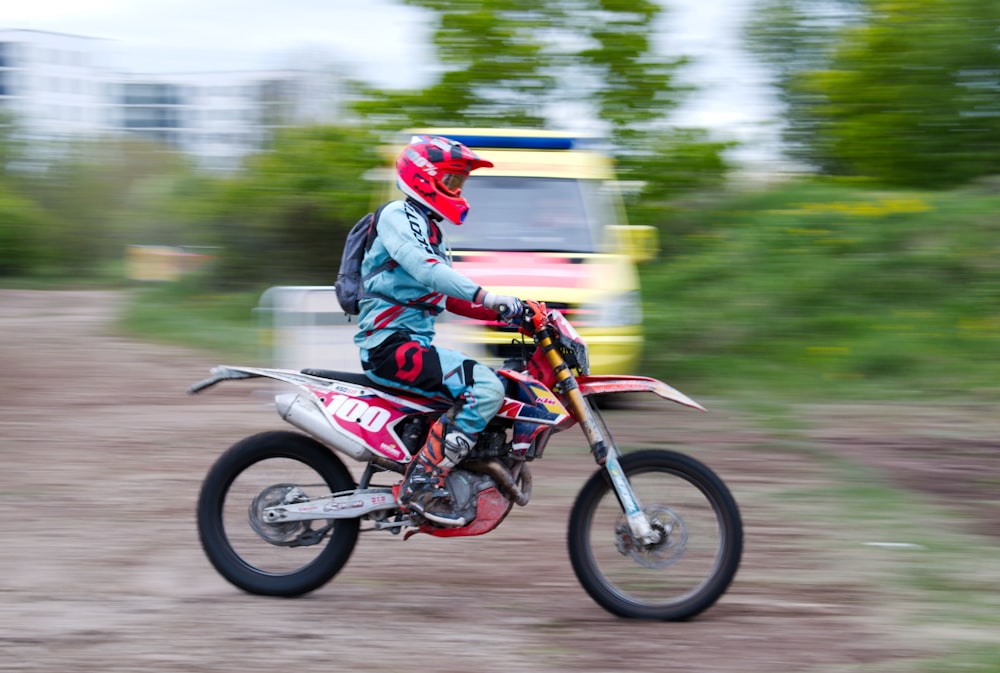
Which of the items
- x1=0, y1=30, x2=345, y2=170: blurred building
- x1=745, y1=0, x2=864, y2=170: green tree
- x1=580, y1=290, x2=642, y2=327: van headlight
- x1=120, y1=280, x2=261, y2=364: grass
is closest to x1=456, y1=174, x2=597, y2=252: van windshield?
x1=580, y1=290, x2=642, y2=327: van headlight

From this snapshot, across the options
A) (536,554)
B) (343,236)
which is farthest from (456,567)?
(343,236)

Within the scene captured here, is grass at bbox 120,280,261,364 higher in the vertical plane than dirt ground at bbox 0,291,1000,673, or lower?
lower

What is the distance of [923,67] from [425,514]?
1137cm

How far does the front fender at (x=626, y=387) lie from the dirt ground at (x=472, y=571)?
3.10 ft

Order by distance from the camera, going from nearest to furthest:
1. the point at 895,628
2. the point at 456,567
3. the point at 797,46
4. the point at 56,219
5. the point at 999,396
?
the point at 895,628, the point at 456,567, the point at 999,396, the point at 797,46, the point at 56,219

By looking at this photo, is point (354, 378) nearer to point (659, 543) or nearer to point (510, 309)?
point (510, 309)

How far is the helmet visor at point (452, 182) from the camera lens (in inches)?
207

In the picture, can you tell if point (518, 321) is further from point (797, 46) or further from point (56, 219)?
point (56, 219)

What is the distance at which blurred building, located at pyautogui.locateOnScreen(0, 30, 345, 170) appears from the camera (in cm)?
1828

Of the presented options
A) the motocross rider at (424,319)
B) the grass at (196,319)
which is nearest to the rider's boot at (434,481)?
the motocross rider at (424,319)

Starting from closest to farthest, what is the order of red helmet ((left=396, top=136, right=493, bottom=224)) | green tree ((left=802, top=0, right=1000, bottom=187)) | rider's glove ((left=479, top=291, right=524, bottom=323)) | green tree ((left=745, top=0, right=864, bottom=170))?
rider's glove ((left=479, top=291, right=524, bottom=323)) < red helmet ((left=396, top=136, right=493, bottom=224)) < green tree ((left=802, top=0, right=1000, bottom=187)) < green tree ((left=745, top=0, right=864, bottom=170))

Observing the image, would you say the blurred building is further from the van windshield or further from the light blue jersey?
the light blue jersey

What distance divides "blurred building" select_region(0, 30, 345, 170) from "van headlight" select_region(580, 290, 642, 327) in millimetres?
7342

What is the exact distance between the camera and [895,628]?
5.00m
